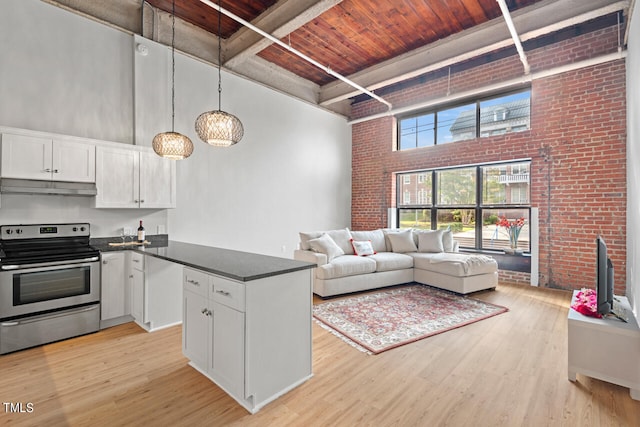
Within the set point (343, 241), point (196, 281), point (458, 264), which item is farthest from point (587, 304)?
point (343, 241)

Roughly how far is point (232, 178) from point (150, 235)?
5.24 ft

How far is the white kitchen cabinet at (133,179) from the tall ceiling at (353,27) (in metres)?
1.75

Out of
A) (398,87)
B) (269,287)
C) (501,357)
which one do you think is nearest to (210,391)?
(269,287)

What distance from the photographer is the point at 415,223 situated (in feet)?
22.2

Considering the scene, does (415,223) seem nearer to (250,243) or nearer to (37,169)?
(250,243)

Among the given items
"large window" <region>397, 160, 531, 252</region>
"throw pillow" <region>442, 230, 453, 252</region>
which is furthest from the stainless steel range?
"large window" <region>397, 160, 531, 252</region>

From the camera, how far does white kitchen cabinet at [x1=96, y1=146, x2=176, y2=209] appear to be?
358 cm

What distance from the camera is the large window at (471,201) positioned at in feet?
17.7

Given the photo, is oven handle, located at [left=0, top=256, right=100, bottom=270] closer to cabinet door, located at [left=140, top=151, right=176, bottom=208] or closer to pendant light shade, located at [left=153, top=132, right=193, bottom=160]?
cabinet door, located at [left=140, top=151, right=176, bottom=208]

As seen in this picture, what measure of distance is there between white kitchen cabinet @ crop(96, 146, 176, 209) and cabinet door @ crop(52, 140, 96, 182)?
66 mm

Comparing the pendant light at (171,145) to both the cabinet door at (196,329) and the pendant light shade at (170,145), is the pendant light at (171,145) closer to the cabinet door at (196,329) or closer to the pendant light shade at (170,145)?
the pendant light shade at (170,145)

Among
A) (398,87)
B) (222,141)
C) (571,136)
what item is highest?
(398,87)

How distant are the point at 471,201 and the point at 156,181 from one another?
535 cm

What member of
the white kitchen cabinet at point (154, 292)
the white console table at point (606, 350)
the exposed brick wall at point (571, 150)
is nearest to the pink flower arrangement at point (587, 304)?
the white console table at point (606, 350)
